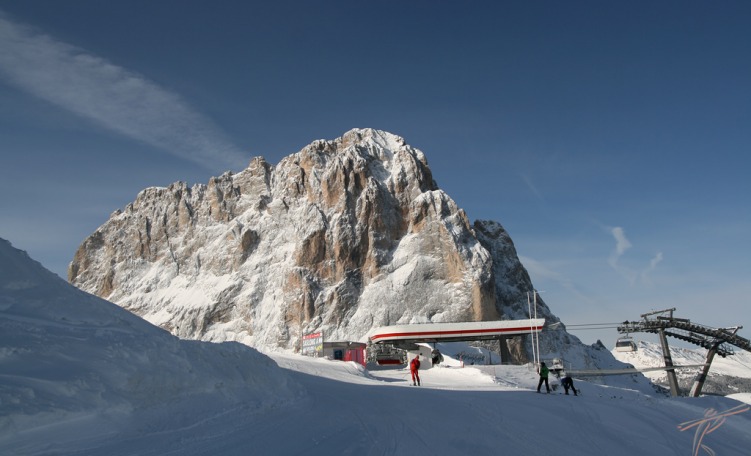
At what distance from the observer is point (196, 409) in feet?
34.7

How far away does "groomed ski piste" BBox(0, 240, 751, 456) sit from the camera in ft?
27.5

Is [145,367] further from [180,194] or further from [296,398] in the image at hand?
[180,194]

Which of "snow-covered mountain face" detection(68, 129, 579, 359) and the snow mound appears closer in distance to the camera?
the snow mound

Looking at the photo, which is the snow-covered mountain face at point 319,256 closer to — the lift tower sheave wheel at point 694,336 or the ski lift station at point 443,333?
the ski lift station at point 443,333

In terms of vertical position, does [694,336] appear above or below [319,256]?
below

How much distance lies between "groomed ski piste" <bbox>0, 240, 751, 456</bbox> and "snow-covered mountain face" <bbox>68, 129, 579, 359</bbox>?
9583 cm

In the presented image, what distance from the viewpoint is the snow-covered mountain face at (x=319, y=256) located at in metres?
116

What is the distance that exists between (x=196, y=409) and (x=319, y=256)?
113693 millimetres

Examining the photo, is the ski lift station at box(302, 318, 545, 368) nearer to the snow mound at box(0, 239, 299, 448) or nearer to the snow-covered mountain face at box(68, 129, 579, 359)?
the snow-covered mountain face at box(68, 129, 579, 359)

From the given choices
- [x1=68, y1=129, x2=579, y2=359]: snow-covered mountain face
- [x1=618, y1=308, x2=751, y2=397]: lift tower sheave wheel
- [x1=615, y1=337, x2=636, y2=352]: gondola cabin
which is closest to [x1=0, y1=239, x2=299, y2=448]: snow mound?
[x1=618, y1=308, x2=751, y2=397]: lift tower sheave wheel

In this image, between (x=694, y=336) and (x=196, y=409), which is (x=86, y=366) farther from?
(x=694, y=336)

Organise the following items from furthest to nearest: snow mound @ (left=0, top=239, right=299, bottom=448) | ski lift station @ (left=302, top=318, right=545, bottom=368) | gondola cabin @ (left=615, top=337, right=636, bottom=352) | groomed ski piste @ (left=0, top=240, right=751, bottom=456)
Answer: gondola cabin @ (left=615, top=337, right=636, bottom=352) < ski lift station @ (left=302, top=318, right=545, bottom=368) < groomed ski piste @ (left=0, top=240, right=751, bottom=456) < snow mound @ (left=0, top=239, right=299, bottom=448)

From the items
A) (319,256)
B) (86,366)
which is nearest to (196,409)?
(86,366)

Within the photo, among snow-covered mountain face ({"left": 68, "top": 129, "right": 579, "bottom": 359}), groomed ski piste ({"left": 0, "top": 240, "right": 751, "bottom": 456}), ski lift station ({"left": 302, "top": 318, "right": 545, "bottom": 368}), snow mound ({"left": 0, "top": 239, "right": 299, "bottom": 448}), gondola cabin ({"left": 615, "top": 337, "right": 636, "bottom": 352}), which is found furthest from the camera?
snow-covered mountain face ({"left": 68, "top": 129, "right": 579, "bottom": 359})
